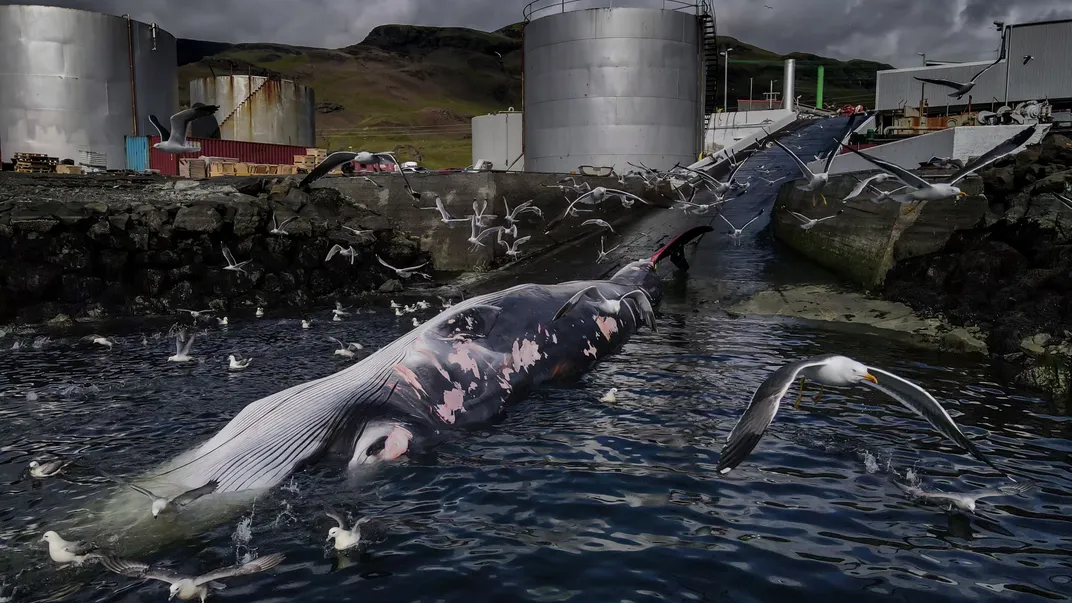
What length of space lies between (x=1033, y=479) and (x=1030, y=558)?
2.00 metres

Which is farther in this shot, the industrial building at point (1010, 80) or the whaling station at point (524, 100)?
the industrial building at point (1010, 80)

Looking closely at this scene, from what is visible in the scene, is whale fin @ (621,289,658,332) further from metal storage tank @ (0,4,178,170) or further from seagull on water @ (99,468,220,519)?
metal storage tank @ (0,4,178,170)

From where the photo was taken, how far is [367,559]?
19.6 feet

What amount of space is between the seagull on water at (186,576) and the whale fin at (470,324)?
3589 mm

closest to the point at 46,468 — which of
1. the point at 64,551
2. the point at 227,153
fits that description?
the point at 64,551

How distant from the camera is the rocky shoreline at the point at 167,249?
1956cm

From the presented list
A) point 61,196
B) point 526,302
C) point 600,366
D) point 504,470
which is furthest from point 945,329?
point 61,196

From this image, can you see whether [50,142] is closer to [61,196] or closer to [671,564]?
[61,196]

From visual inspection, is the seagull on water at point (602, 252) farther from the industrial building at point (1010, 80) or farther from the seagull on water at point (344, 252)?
the industrial building at point (1010, 80)

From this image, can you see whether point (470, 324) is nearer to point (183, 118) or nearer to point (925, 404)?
point (925, 404)

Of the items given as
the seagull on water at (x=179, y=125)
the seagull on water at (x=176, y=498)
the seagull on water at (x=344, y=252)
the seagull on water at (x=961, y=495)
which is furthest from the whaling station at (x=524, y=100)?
the seagull on water at (x=176, y=498)

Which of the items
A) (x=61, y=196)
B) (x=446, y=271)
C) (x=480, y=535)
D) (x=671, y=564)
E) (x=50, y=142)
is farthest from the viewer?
(x=50, y=142)

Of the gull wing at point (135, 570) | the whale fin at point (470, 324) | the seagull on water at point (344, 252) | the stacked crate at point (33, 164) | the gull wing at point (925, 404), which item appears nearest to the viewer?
the gull wing at point (135, 570)

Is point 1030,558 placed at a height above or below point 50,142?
below
